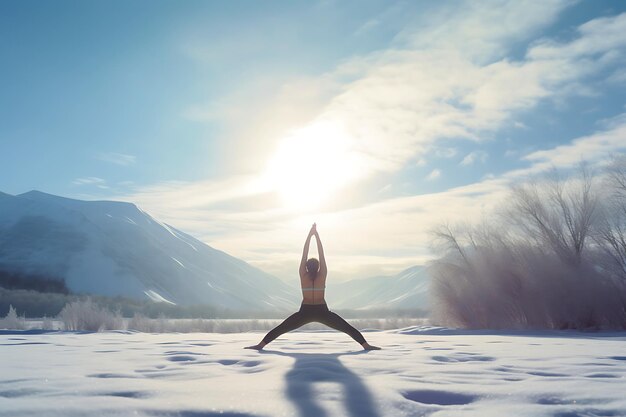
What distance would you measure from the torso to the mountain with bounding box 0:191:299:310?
10745cm

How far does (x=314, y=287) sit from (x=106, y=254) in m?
A: 126

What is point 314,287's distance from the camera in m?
7.07

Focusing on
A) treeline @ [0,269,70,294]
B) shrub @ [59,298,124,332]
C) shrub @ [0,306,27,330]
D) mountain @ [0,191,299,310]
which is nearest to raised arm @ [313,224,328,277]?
shrub @ [59,298,124,332]

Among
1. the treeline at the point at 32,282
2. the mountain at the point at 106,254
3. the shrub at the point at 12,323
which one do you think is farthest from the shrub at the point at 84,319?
the mountain at the point at 106,254

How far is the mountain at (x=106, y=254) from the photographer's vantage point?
357 ft

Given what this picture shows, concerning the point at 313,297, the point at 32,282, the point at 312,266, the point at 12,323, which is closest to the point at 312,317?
the point at 313,297

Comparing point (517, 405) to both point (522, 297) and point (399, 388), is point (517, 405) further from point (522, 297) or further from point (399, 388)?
point (522, 297)

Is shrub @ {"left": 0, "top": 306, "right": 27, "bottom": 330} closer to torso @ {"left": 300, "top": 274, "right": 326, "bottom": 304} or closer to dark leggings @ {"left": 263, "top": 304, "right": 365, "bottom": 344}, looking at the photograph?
dark leggings @ {"left": 263, "top": 304, "right": 365, "bottom": 344}

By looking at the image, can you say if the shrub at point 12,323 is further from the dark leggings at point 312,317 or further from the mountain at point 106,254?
the mountain at point 106,254

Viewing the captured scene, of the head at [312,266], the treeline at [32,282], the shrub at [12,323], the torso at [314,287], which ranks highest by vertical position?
the treeline at [32,282]

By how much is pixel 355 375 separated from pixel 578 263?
49.8 feet

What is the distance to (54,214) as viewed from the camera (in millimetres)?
130250

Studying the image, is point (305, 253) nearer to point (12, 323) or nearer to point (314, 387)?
point (314, 387)

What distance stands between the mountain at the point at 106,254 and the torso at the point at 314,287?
10745 centimetres
